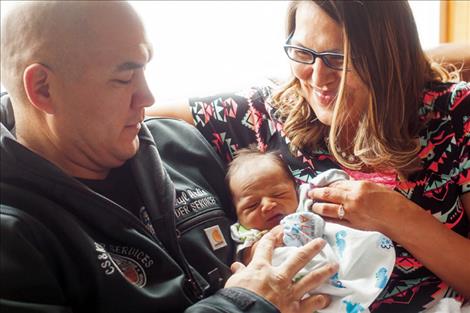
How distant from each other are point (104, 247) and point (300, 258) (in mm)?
424

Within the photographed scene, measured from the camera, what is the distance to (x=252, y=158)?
138 cm

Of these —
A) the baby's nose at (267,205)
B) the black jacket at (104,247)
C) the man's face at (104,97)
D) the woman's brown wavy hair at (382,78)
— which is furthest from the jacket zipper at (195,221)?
the woman's brown wavy hair at (382,78)

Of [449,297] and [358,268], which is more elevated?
[358,268]

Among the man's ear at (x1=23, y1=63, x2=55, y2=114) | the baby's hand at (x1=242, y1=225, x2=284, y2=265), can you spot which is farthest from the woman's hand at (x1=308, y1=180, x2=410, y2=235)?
the man's ear at (x1=23, y1=63, x2=55, y2=114)

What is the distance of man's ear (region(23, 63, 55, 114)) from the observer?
0.97 metres

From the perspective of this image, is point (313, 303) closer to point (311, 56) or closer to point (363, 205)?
point (363, 205)

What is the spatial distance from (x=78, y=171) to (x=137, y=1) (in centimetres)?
101

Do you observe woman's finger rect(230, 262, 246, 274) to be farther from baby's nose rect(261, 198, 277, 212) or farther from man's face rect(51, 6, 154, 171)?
man's face rect(51, 6, 154, 171)

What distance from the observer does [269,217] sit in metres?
1.29

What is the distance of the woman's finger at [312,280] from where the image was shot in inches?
42.2

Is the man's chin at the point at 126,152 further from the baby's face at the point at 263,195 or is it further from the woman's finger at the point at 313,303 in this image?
the woman's finger at the point at 313,303

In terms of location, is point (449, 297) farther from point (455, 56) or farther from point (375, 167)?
point (455, 56)

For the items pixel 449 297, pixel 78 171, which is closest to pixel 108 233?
pixel 78 171

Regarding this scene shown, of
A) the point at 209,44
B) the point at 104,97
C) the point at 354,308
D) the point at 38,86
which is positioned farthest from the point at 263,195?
the point at 209,44
